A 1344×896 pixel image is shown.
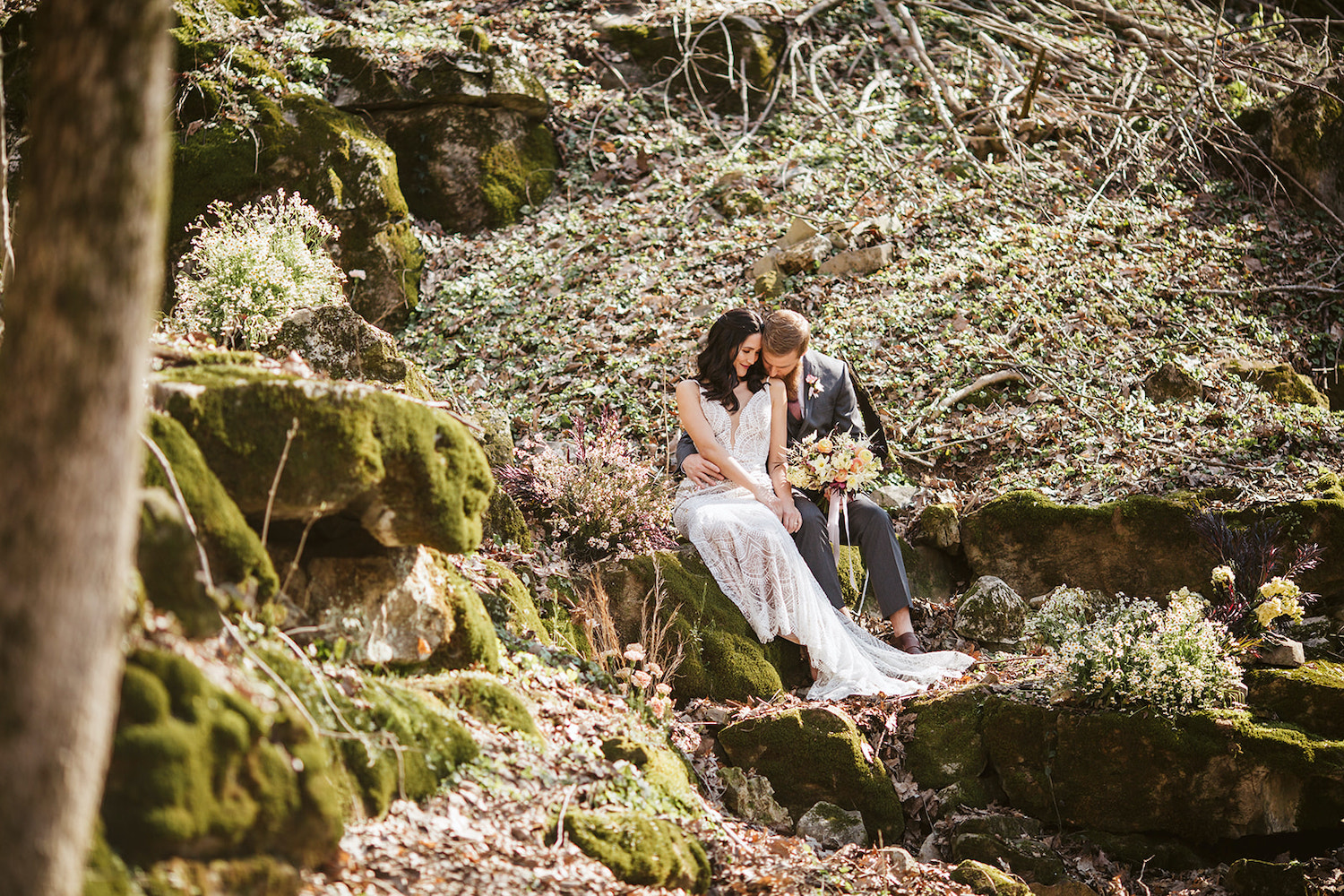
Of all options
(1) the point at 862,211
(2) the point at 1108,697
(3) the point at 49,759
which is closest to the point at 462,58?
(1) the point at 862,211

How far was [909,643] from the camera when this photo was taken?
19.2ft

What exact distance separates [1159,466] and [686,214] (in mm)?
5148

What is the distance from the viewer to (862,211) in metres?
9.72

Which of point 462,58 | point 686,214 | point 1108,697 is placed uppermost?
point 462,58

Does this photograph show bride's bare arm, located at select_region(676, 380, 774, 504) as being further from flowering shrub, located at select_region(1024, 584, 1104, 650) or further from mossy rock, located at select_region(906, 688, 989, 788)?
flowering shrub, located at select_region(1024, 584, 1104, 650)

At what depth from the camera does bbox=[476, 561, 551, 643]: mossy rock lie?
4504 millimetres

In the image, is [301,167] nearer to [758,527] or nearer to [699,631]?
[758,527]

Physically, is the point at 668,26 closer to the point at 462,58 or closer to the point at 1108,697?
the point at 462,58

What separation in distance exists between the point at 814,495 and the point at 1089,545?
1.85m

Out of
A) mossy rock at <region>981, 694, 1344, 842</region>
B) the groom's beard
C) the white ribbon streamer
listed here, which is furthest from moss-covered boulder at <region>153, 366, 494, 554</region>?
Answer: the groom's beard

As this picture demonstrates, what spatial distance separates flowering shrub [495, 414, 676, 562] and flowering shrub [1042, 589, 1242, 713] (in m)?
2.33

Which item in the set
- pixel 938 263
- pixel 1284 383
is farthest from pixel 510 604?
pixel 1284 383

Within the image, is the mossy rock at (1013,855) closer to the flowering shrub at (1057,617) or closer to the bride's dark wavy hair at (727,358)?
the flowering shrub at (1057,617)

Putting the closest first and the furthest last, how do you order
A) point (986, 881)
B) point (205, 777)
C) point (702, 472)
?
1. point (205, 777)
2. point (986, 881)
3. point (702, 472)
